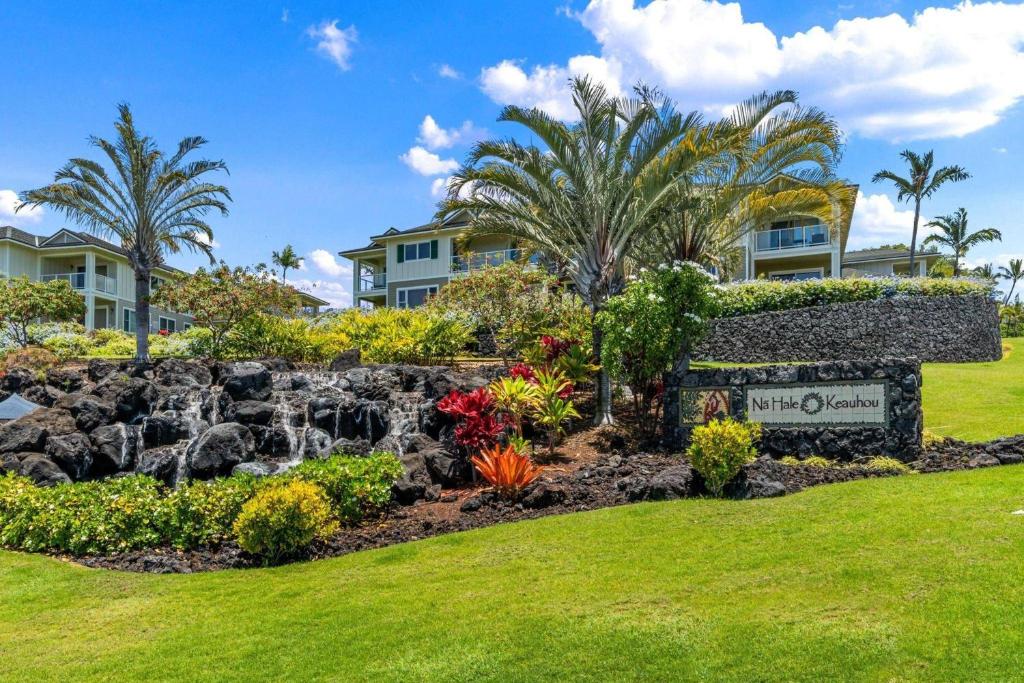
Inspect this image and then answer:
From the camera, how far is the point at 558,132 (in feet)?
49.1

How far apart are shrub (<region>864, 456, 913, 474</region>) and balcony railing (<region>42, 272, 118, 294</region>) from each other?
4393 centimetres

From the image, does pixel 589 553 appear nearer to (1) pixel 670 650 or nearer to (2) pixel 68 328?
(1) pixel 670 650

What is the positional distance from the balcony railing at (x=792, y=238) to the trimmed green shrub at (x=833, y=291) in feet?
41.7

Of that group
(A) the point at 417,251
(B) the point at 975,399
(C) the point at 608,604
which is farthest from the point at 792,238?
Answer: (C) the point at 608,604

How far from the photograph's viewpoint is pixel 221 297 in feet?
75.2

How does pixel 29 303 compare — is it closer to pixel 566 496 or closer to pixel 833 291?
pixel 566 496

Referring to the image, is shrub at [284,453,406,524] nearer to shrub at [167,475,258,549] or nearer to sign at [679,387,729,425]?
shrub at [167,475,258,549]

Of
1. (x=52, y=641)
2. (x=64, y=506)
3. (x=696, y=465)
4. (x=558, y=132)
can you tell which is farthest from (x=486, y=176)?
(x=52, y=641)

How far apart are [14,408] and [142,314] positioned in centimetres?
932

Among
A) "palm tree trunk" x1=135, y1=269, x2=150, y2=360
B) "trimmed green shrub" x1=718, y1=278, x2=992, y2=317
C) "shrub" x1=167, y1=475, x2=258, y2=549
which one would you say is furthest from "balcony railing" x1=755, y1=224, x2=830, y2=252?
"shrub" x1=167, y1=475, x2=258, y2=549

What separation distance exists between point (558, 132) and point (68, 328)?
1016 inches

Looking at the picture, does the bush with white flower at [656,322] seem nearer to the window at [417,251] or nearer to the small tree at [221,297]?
the small tree at [221,297]

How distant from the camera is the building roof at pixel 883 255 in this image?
48.7 metres

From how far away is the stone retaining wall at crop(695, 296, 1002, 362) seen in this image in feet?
74.8
